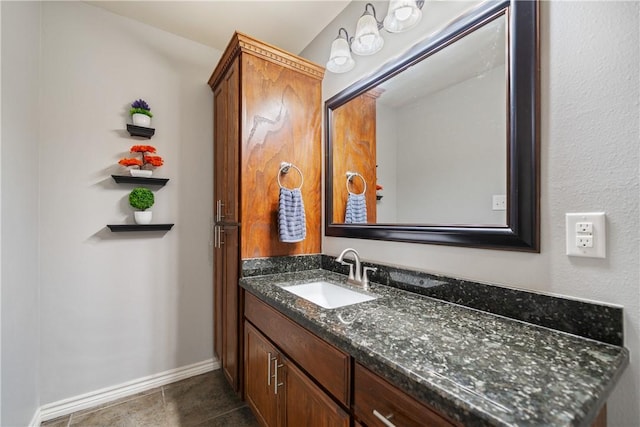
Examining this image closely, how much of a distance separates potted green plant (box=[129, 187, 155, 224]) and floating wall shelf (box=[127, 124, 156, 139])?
37 cm

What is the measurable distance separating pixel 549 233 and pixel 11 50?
2261 millimetres

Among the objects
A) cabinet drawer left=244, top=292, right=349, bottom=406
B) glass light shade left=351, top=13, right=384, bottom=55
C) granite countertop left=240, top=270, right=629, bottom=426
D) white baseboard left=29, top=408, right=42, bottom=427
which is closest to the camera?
granite countertop left=240, top=270, right=629, bottom=426

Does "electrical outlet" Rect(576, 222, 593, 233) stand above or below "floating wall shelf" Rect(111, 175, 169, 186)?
below

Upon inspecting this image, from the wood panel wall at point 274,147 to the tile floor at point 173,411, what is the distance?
3.14ft

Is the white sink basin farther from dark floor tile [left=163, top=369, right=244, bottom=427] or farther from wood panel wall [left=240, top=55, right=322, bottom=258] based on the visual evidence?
dark floor tile [left=163, top=369, right=244, bottom=427]

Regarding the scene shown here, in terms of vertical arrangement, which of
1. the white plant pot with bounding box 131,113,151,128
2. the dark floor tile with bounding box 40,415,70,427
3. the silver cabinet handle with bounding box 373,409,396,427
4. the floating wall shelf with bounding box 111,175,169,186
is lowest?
the dark floor tile with bounding box 40,415,70,427

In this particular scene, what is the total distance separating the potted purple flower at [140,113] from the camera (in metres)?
1.78

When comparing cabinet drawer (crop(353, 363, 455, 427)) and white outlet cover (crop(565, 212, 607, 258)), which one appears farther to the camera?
white outlet cover (crop(565, 212, 607, 258))

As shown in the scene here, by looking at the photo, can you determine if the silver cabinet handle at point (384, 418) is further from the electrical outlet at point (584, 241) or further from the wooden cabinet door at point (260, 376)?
the electrical outlet at point (584, 241)

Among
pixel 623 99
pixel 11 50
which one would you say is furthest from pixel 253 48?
pixel 623 99

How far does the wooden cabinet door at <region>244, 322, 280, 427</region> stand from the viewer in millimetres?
1224

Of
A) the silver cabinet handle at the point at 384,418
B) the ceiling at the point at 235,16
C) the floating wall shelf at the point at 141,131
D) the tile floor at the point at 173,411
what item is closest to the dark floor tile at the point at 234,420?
the tile floor at the point at 173,411

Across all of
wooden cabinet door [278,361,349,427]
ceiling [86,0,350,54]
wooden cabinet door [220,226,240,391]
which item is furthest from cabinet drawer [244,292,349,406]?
ceiling [86,0,350,54]

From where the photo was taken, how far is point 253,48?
1601 mm
